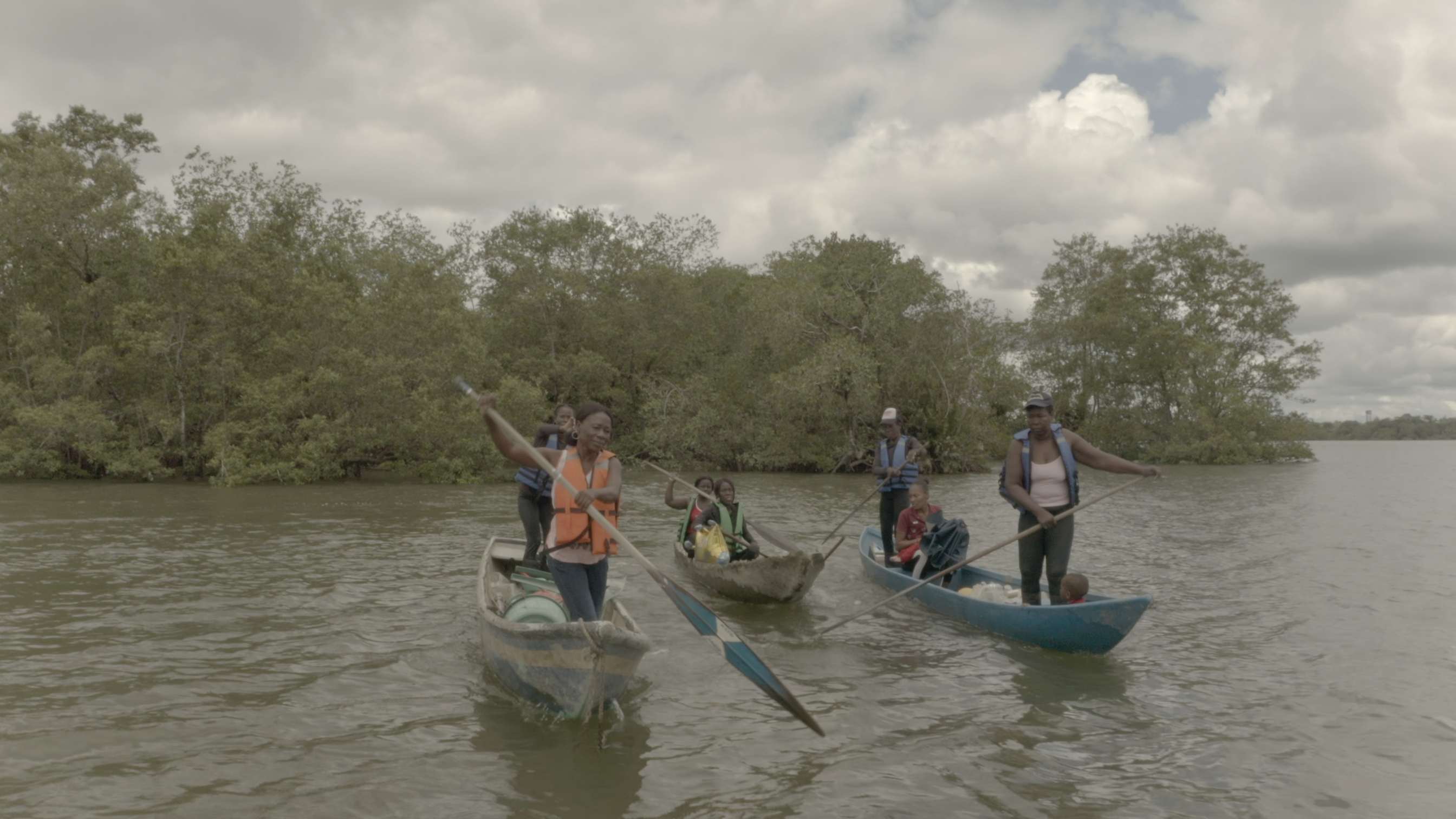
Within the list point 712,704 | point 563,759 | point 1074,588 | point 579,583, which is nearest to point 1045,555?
point 1074,588

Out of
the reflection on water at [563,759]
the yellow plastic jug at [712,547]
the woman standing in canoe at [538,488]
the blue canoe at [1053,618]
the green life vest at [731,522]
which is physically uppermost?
the woman standing in canoe at [538,488]

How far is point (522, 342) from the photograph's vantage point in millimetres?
38219

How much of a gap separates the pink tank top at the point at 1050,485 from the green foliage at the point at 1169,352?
39.1 meters

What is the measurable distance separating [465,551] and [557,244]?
88.9 ft

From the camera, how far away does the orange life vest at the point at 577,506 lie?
18.4 feet

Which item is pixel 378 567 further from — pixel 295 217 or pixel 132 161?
pixel 132 161

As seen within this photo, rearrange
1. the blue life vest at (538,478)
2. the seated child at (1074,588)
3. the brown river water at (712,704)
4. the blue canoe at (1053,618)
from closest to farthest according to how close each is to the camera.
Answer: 1. the brown river water at (712,704)
2. the blue canoe at (1053,618)
3. the seated child at (1074,588)
4. the blue life vest at (538,478)

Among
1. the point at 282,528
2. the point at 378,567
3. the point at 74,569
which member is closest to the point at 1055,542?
the point at 378,567

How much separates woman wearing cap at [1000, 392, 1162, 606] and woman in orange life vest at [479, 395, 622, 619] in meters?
3.19

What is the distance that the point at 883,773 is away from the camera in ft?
16.5

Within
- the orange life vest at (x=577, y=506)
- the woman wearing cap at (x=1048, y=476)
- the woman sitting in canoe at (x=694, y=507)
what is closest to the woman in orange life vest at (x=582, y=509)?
the orange life vest at (x=577, y=506)

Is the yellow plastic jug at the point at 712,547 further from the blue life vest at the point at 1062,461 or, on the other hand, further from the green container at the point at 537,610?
the green container at the point at 537,610

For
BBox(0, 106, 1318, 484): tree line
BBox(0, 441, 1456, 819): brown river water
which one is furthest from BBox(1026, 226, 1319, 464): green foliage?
BBox(0, 441, 1456, 819): brown river water

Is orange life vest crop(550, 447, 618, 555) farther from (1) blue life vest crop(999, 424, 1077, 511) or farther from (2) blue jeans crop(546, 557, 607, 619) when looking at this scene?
(1) blue life vest crop(999, 424, 1077, 511)
